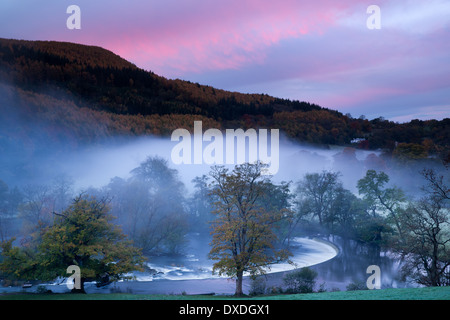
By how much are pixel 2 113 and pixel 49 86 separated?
14.4 meters

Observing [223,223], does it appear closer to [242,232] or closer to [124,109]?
[242,232]

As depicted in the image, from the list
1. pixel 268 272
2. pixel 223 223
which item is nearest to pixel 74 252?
pixel 223 223

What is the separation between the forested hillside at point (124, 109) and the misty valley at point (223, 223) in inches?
378

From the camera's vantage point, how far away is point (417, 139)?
99312 mm

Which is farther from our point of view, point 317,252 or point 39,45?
point 39,45

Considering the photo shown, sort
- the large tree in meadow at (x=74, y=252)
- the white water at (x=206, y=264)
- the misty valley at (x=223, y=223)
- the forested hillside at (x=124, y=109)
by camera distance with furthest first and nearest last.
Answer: the forested hillside at (x=124, y=109) → the white water at (x=206, y=264) → the misty valley at (x=223, y=223) → the large tree in meadow at (x=74, y=252)

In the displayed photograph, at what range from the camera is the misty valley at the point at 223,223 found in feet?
98.3

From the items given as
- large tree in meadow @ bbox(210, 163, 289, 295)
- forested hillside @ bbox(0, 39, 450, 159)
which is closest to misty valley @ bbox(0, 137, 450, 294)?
large tree in meadow @ bbox(210, 163, 289, 295)

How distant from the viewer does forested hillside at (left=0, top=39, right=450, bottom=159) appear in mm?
81188

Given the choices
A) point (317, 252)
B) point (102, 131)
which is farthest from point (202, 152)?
point (317, 252)

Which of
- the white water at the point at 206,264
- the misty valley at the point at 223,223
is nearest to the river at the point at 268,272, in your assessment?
the white water at the point at 206,264

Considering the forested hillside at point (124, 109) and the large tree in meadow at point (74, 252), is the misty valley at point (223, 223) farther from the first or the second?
the forested hillside at point (124, 109)

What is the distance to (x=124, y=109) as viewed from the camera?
94688mm

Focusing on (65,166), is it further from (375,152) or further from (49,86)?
(375,152)
